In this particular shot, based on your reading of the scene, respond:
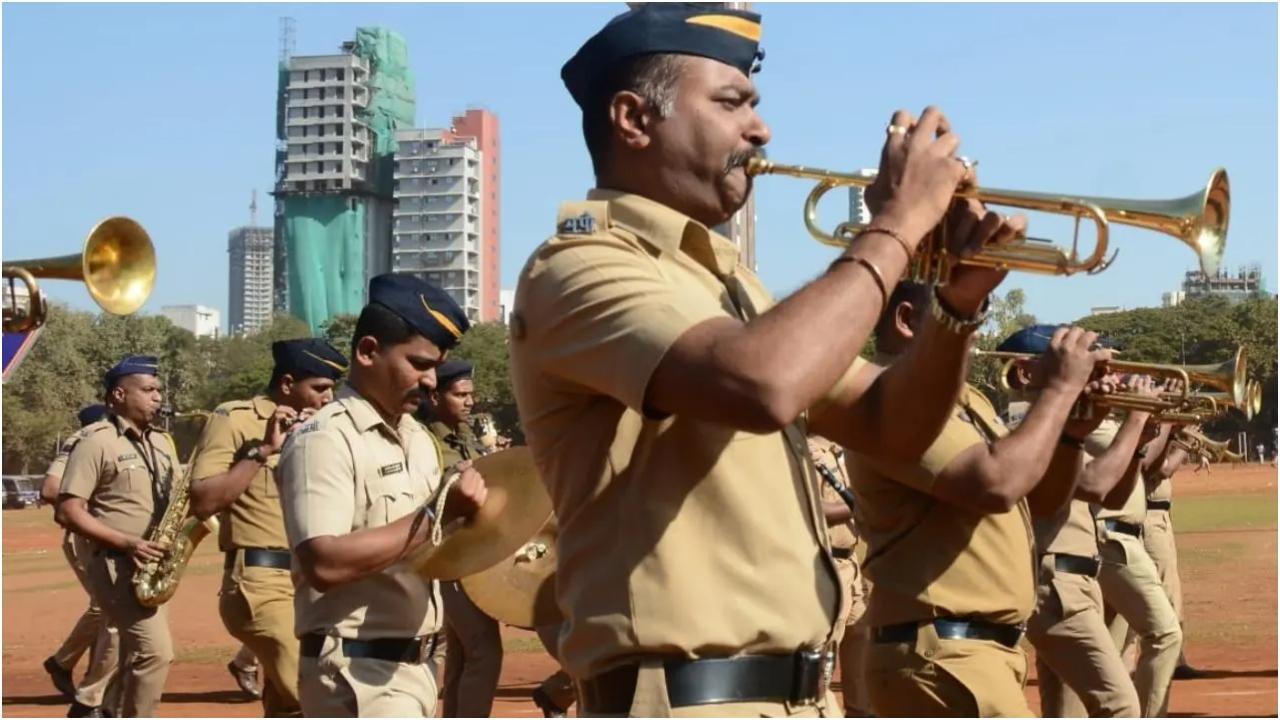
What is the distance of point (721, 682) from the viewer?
3.64m

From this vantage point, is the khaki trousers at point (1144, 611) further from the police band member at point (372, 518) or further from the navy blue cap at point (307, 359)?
the police band member at point (372, 518)

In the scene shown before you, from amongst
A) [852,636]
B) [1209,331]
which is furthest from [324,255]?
[852,636]

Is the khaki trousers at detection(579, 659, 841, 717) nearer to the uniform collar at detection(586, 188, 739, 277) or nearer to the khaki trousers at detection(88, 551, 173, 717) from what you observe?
the uniform collar at detection(586, 188, 739, 277)

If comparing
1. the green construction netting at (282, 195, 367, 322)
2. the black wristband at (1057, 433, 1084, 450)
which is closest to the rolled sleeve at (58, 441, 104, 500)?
the black wristband at (1057, 433, 1084, 450)

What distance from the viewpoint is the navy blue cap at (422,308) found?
23.5 feet

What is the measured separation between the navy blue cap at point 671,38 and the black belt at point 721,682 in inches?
49.2

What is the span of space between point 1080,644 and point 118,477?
6.55m

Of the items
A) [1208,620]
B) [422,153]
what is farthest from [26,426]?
[422,153]

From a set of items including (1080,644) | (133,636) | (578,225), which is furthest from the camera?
(133,636)

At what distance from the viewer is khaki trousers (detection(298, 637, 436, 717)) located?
6.65 metres

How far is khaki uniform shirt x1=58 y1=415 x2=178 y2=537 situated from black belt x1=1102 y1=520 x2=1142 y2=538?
6.24 meters

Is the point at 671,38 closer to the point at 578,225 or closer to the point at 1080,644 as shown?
the point at 578,225

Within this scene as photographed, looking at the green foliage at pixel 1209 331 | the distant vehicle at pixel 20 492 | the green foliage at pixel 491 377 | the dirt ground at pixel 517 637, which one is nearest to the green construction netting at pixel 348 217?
the green foliage at pixel 491 377

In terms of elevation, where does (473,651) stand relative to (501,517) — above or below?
below
